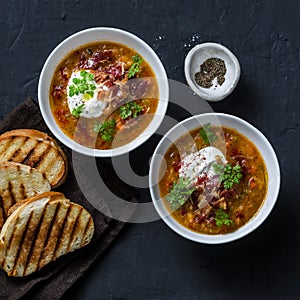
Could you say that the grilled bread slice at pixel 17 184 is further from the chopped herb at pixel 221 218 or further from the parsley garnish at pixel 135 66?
the chopped herb at pixel 221 218

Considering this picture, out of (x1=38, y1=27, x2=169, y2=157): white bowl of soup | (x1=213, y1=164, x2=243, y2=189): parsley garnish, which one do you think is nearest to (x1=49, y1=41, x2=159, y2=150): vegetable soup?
(x1=38, y1=27, x2=169, y2=157): white bowl of soup

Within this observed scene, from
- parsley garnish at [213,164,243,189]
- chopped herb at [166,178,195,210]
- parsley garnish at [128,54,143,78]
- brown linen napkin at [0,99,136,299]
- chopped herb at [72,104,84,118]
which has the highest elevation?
parsley garnish at [128,54,143,78]

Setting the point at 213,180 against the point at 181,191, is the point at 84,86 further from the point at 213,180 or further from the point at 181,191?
the point at 213,180

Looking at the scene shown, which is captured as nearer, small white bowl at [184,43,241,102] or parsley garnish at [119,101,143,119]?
parsley garnish at [119,101,143,119]

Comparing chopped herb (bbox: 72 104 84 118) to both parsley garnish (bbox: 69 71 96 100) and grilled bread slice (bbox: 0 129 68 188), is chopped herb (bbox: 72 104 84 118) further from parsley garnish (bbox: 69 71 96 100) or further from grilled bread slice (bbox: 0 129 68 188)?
grilled bread slice (bbox: 0 129 68 188)

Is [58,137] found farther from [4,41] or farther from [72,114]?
[4,41]

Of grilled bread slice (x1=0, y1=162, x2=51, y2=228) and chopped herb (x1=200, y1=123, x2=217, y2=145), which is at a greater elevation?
chopped herb (x1=200, y1=123, x2=217, y2=145)

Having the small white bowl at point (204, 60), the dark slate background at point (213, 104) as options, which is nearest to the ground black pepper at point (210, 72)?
the small white bowl at point (204, 60)

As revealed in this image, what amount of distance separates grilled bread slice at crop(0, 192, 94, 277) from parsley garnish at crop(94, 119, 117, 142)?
0.54m

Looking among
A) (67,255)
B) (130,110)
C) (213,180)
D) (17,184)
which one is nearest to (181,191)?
(213,180)

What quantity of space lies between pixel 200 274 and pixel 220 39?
177 cm

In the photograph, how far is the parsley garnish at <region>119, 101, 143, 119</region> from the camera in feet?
15.4

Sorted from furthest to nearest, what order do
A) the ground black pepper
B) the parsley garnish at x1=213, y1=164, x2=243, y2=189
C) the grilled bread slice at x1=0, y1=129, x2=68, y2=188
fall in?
the ground black pepper, the grilled bread slice at x1=0, y1=129, x2=68, y2=188, the parsley garnish at x1=213, y1=164, x2=243, y2=189

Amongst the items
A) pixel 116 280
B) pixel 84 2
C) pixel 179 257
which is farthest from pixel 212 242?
pixel 84 2
